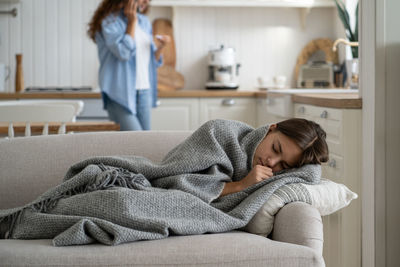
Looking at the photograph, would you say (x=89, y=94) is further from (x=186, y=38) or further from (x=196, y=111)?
(x=186, y=38)

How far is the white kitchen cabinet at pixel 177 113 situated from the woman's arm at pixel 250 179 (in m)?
2.67

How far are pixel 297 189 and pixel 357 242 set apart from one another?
3.19 feet

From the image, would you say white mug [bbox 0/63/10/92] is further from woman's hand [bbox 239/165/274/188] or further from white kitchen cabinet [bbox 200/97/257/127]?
woman's hand [bbox 239/165/274/188]

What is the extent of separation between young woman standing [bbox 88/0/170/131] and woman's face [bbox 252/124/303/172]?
175 cm

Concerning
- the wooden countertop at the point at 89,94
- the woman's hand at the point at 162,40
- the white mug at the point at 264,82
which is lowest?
the wooden countertop at the point at 89,94

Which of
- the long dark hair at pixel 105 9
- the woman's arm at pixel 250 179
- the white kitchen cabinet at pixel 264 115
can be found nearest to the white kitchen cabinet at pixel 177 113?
the white kitchen cabinet at pixel 264 115

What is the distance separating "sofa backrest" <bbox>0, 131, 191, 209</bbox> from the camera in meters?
1.93

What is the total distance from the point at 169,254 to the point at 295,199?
434mm

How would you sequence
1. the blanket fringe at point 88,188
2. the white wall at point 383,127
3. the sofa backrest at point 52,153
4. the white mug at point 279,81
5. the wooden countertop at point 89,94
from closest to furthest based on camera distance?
the blanket fringe at point 88,188 → the sofa backrest at point 52,153 → the white wall at point 383,127 → the wooden countertop at point 89,94 → the white mug at point 279,81

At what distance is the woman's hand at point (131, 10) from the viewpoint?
3410 mm

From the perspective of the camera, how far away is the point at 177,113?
14.5ft

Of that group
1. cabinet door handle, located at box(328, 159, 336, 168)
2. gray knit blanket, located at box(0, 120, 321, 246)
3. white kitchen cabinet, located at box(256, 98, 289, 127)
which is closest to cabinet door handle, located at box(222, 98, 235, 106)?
white kitchen cabinet, located at box(256, 98, 289, 127)

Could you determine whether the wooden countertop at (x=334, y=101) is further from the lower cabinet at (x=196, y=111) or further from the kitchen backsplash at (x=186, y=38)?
the kitchen backsplash at (x=186, y=38)

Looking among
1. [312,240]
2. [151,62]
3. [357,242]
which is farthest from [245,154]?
[151,62]
